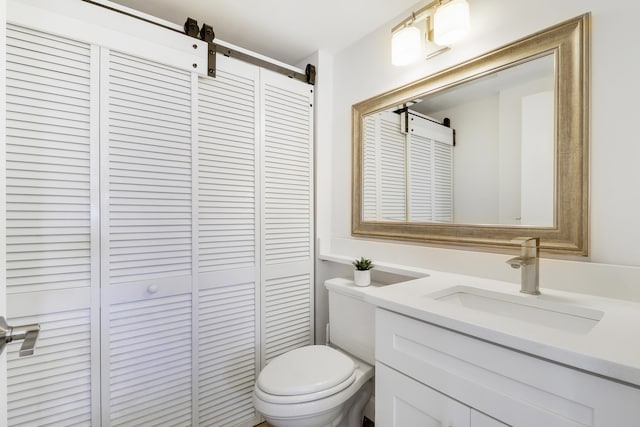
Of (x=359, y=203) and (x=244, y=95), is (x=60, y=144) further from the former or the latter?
(x=359, y=203)

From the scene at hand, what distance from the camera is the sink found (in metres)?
0.88

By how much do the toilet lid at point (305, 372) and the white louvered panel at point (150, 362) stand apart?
482 millimetres

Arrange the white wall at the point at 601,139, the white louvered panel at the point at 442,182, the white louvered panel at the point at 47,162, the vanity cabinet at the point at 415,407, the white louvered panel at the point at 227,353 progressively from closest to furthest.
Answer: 1. the vanity cabinet at the point at 415,407
2. the white wall at the point at 601,139
3. the white louvered panel at the point at 47,162
4. the white louvered panel at the point at 442,182
5. the white louvered panel at the point at 227,353

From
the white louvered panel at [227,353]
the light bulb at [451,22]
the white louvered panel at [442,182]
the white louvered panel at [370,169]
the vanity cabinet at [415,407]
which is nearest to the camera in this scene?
the vanity cabinet at [415,407]

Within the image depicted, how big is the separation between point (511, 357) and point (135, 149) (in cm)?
158

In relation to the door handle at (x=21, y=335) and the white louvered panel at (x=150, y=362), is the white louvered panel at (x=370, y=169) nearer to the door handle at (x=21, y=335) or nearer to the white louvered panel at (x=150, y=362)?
the white louvered panel at (x=150, y=362)

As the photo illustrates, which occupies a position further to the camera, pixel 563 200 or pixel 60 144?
pixel 60 144

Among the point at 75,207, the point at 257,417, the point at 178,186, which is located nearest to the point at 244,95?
the point at 178,186

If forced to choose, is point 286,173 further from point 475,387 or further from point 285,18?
point 475,387

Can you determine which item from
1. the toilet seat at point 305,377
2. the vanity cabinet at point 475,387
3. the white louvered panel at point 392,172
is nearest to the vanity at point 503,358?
the vanity cabinet at point 475,387

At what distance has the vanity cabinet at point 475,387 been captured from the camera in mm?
599

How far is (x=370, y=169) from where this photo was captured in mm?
1807

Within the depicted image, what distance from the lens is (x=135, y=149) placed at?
1359 millimetres

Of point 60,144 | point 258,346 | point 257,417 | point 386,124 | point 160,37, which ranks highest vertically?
point 160,37
